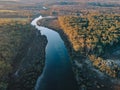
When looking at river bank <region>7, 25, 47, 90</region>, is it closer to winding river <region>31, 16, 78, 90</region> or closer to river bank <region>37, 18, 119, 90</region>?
winding river <region>31, 16, 78, 90</region>

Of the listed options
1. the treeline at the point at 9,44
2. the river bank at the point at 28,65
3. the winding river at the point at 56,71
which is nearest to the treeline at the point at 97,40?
the winding river at the point at 56,71

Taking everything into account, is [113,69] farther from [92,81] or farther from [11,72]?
[11,72]

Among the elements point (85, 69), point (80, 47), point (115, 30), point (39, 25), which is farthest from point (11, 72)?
point (39, 25)

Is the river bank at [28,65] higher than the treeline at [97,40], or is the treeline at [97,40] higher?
the treeline at [97,40]

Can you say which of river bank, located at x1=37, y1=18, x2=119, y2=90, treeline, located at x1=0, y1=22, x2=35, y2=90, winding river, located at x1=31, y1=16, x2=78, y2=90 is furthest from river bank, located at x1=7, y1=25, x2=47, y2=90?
river bank, located at x1=37, y1=18, x2=119, y2=90

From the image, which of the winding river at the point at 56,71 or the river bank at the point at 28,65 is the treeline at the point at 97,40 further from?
the river bank at the point at 28,65

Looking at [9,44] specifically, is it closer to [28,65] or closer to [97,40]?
[28,65]

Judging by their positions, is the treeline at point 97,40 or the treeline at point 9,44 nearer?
the treeline at point 9,44
